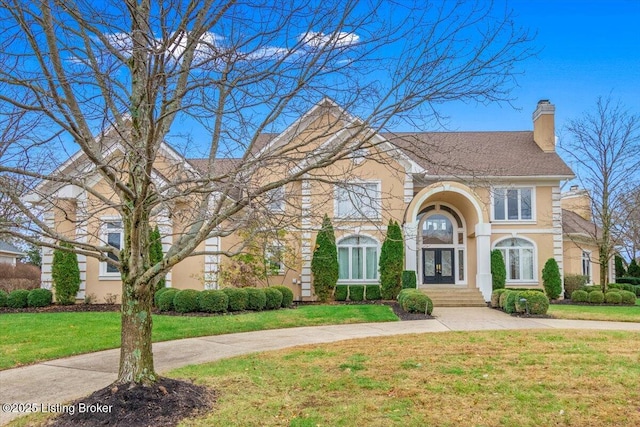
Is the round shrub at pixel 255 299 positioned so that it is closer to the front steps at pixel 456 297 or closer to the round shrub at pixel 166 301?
the round shrub at pixel 166 301

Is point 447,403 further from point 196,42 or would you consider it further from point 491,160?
point 491,160

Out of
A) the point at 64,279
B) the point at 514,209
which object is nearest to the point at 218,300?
the point at 64,279

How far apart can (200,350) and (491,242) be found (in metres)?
15.3

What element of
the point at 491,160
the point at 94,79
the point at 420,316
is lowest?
the point at 420,316

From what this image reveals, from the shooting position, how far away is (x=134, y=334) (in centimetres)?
591

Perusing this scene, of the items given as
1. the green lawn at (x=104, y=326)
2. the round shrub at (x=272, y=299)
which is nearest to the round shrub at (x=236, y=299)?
the green lawn at (x=104, y=326)

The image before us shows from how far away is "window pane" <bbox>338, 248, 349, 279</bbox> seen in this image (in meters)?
20.5

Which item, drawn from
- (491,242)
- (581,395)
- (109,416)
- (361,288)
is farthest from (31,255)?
(581,395)

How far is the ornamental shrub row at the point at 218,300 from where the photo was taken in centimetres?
1502

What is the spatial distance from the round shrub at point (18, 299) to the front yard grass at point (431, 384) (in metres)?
13.0

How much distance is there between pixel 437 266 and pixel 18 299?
651 inches

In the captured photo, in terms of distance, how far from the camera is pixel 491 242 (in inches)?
850

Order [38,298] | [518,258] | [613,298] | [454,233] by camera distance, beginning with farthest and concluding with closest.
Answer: [454,233]
[518,258]
[613,298]
[38,298]

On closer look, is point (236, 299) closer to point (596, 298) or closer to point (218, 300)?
point (218, 300)
